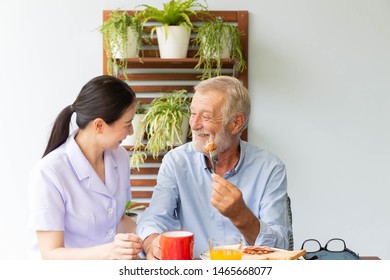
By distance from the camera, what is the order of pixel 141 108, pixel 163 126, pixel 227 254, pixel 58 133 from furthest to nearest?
pixel 141 108, pixel 163 126, pixel 58 133, pixel 227 254

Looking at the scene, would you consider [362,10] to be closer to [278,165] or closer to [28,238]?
[278,165]

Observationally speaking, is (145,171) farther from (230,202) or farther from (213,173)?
(230,202)

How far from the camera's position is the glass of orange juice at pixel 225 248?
1564 millimetres

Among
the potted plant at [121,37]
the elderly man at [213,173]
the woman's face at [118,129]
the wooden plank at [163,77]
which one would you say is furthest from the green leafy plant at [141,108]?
the woman's face at [118,129]

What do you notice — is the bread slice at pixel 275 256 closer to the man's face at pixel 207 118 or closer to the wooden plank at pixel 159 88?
the man's face at pixel 207 118

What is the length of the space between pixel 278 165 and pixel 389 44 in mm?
1651

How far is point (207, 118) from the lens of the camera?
87.7 inches

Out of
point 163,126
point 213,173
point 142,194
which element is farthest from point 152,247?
point 142,194

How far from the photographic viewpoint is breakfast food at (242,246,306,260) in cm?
162

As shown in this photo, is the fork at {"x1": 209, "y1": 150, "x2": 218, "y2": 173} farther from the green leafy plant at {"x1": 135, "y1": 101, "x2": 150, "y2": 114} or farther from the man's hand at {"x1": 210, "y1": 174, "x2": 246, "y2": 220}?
the green leafy plant at {"x1": 135, "y1": 101, "x2": 150, "y2": 114}

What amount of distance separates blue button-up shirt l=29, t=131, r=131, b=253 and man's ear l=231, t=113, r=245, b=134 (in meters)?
0.54

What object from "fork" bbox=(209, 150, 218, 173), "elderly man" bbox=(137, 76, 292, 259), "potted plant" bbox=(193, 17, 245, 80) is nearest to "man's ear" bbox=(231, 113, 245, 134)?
"elderly man" bbox=(137, 76, 292, 259)

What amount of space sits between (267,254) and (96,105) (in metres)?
0.85

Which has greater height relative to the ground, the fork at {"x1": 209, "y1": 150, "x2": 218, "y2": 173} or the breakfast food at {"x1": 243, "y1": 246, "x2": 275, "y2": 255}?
the fork at {"x1": 209, "y1": 150, "x2": 218, "y2": 173}
